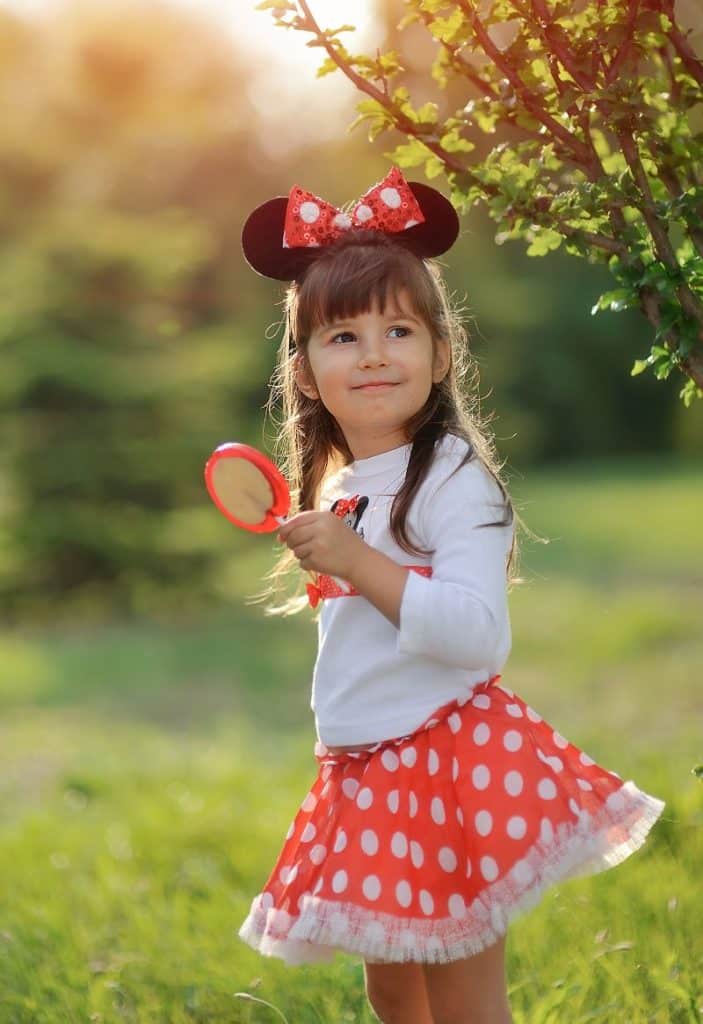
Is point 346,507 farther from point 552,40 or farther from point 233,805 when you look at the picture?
Answer: point 233,805

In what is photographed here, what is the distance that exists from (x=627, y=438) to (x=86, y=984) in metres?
24.2

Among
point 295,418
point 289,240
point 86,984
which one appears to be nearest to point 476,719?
point 295,418

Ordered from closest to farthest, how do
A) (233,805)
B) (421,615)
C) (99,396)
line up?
(421,615), (233,805), (99,396)

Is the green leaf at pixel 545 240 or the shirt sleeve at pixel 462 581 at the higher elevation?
the green leaf at pixel 545 240

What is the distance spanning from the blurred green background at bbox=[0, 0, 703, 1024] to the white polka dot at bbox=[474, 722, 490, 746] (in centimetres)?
65

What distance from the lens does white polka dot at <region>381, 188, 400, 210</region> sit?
2129 mm

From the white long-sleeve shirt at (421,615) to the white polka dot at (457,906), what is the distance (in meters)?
0.24

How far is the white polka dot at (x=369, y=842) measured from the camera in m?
1.95

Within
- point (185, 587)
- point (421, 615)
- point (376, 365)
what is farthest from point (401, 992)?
→ point (185, 587)

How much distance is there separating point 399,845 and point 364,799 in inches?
3.5

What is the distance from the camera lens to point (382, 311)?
206 cm

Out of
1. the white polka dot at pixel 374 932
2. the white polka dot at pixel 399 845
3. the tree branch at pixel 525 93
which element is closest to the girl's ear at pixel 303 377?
the tree branch at pixel 525 93

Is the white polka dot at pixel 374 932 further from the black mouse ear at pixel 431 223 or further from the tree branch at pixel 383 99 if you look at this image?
the tree branch at pixel 383 99

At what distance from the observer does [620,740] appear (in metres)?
5.14
